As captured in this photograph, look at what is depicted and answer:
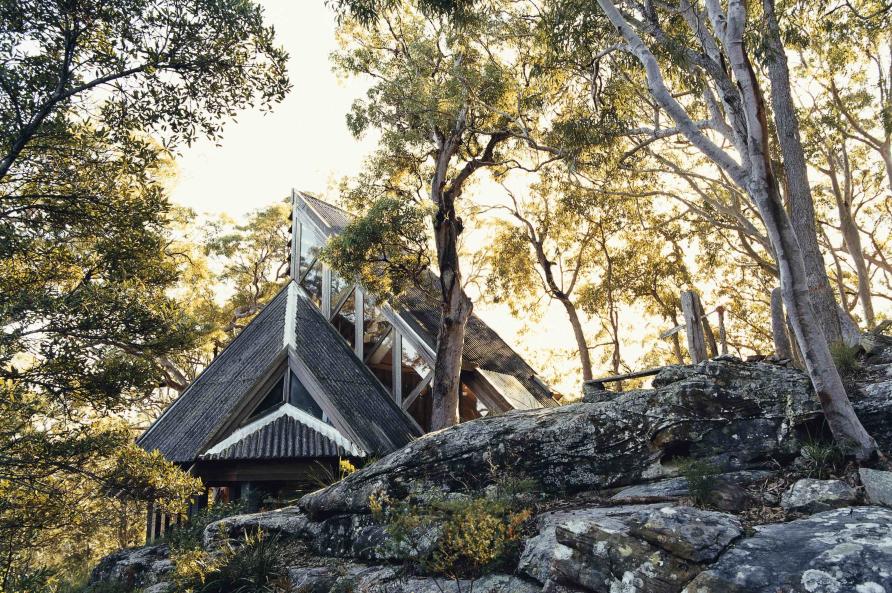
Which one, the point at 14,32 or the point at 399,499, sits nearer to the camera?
the point at 14,32

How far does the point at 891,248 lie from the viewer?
89.3 feet

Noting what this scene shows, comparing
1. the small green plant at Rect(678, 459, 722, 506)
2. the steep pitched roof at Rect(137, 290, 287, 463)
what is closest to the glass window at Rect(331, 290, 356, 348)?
the steep pitched roof at Rect(137, 290, 287, 463)

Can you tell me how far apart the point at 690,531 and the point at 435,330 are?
44.1 feet

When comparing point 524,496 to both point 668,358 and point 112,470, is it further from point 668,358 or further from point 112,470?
point 668,358

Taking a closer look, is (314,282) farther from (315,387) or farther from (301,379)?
(315,387)

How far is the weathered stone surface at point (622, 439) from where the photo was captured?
7.26 m

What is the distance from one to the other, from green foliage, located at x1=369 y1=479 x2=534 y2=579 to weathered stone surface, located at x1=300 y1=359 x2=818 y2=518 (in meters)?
0.54

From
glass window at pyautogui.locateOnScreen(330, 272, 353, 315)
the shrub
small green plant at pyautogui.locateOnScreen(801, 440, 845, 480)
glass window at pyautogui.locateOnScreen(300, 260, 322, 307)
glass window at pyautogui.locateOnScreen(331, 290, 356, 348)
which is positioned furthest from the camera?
glass window at pyautogui.locateOnScreen(300, 260, 322, 307)

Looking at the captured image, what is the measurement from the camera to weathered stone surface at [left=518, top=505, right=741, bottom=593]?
16.8 ft

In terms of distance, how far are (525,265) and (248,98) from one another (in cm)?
1798

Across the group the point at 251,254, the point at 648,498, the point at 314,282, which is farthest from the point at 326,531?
the point at 251,254

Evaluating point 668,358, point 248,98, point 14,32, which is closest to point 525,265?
point 668,358

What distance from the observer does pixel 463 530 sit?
21.9 feet

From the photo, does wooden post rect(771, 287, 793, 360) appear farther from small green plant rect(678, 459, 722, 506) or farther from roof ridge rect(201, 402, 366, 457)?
roof ridge rect(201, 402, 366, 457)
